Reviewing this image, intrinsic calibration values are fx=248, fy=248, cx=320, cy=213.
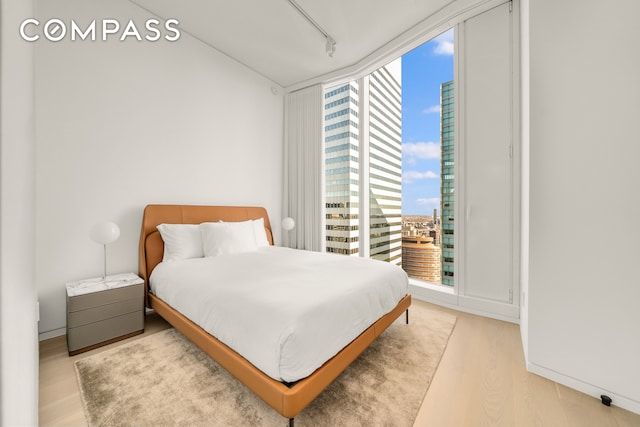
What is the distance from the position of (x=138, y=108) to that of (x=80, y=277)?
1756mm

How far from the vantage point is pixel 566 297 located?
1.57 metres

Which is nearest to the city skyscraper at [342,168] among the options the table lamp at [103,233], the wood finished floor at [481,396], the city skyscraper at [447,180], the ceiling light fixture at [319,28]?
the ceiling light fixture at [319,28]

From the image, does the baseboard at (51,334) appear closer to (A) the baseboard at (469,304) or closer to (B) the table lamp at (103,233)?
(B) the table lamp at (103,233)

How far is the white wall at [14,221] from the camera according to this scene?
74 centimetres

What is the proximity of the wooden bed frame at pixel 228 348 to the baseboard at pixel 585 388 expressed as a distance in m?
0.95

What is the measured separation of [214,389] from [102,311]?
1.23 metres

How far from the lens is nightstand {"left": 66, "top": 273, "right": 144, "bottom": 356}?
1869 mm

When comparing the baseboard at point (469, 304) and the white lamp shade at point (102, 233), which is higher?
the white lamp shade at point (102, 233)

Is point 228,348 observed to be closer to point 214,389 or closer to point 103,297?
point 214,389

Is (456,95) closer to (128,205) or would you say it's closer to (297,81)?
(297,81)

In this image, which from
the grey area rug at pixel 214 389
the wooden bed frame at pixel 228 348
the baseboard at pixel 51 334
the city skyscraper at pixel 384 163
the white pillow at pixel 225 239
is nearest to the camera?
the wooden bed frame at pixel 228 348

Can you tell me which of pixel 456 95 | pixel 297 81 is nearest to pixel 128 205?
pixel 297 81

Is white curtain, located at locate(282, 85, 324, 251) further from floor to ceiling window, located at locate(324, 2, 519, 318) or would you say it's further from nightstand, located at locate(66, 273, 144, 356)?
nightstand, located at locate(66, 273, 144, 356)

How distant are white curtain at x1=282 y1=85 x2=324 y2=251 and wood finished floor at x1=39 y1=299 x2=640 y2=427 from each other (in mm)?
2582
